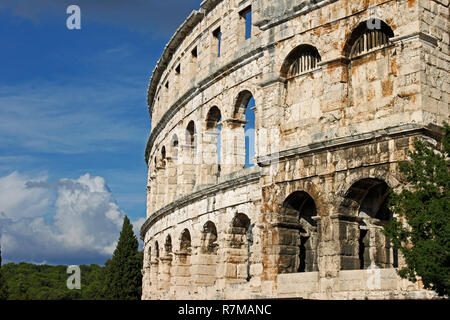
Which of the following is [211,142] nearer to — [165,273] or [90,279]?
[165,273]

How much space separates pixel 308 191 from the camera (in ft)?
52.7

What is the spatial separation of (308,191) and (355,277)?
2526 millimetres

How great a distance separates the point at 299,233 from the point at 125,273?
2811cm

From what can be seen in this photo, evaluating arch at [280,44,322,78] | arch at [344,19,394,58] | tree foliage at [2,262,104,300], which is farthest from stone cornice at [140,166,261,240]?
tree foliage at [2,262,104,300]

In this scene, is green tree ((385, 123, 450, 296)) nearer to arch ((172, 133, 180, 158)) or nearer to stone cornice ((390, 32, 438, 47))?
stone cornice ((390, 32, 438, 47))

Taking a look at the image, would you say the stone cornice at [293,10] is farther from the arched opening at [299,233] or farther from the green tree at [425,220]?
the green tree at [425,220]

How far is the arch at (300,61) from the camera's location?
17.1m

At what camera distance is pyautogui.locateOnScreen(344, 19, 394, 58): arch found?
15.4 meters

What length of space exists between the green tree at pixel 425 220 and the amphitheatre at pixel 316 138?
1126 mm

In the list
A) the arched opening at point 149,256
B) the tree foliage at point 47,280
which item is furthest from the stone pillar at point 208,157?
the tree foliage at point 47,280

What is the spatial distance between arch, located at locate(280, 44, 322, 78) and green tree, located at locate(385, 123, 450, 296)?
471 cm

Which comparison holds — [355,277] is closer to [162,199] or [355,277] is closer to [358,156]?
[358,156]
